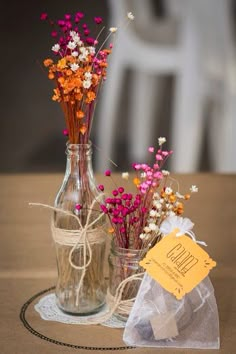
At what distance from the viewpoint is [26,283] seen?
4.26ft

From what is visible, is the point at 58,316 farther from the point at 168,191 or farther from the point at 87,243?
the point at 168,191

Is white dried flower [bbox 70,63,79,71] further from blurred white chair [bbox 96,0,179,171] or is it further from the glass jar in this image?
blurred white chair [bbox 96,0,179,171]

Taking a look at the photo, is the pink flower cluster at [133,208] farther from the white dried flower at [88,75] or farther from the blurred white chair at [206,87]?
the blurred white chair at [206,87]

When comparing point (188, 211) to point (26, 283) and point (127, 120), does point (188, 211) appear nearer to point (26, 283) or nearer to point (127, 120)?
point (26, 283)

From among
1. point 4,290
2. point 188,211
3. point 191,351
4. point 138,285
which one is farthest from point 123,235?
point 188,211

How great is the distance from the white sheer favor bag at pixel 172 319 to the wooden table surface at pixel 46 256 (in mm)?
19

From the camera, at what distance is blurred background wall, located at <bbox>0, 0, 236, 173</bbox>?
130 inches

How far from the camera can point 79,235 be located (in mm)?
1080

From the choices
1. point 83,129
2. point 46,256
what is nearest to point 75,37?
point 83,129

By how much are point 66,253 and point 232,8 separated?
2.56 metres

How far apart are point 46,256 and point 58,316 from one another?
0.38m

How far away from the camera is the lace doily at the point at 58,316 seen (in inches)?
42.9

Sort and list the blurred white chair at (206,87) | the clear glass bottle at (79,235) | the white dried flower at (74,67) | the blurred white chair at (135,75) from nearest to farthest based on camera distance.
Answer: the white dried flower at (74,67) < the clear glass bottle at (79,235) < the blurred white chair at (135,75) < the blurred white chair at (206,87)

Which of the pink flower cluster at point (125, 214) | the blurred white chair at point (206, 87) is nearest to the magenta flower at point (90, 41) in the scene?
the pink flower cluster at point (125, 214)
